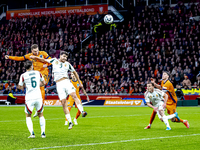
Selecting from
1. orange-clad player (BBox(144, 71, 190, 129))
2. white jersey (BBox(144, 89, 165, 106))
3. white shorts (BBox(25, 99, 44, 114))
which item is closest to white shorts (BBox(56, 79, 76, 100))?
white shorts (BBox(25, 99, 44, 114))

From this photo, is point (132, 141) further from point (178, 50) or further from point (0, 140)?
point (178, 50)

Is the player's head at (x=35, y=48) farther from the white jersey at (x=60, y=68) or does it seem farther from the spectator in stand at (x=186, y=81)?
the spectator in stand at (x=186, y=81)

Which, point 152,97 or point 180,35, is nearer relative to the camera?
point 152,97

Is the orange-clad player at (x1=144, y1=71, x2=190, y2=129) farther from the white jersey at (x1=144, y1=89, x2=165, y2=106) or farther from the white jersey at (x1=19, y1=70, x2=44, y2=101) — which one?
the white jersey at (x1=19, y1=70, x2=44, y2=101)

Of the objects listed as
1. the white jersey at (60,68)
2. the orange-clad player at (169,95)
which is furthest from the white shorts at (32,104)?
the orange-clad player at (169,95)

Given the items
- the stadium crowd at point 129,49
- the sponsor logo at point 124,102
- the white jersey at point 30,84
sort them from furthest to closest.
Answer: the stadium crowd at point 129,49, the sponsor logo at point 124,102, the white jersey at point 30,84

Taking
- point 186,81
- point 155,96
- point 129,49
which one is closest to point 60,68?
point 155,96

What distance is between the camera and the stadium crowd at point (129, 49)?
2898cm

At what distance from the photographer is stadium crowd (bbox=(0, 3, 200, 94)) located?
28984 mm

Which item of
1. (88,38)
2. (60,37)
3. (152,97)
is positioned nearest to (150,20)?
(88,38)

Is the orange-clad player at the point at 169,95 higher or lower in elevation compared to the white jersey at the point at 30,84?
lower

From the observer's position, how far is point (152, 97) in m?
11.2

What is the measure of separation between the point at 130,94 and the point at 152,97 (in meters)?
17.9

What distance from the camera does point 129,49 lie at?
32.1 meters
